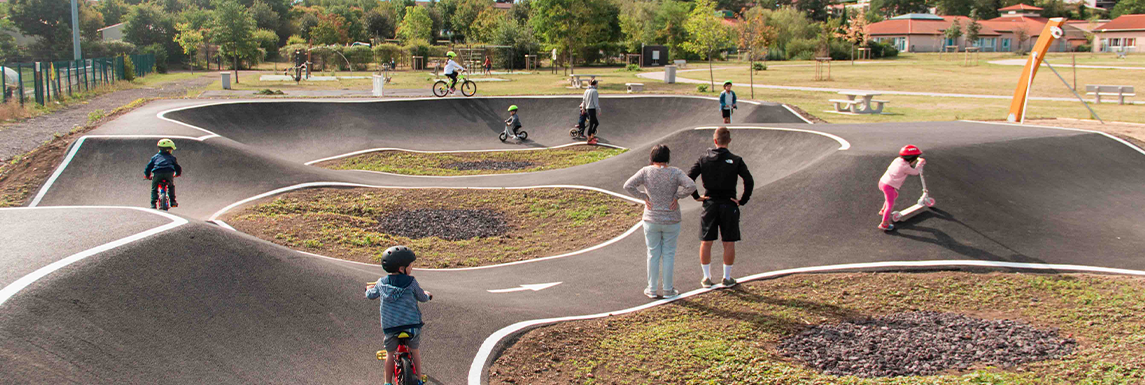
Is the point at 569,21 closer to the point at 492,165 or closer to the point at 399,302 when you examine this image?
the point at 492,165

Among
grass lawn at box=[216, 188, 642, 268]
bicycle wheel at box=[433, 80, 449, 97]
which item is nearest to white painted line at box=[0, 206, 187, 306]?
grass lawn at box=[216, 188, 642, 268]

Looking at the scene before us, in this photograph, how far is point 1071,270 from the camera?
8500 mm

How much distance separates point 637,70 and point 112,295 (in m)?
52.1

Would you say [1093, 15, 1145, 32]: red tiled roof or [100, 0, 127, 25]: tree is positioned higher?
[100, 0, 127, 25]: tree

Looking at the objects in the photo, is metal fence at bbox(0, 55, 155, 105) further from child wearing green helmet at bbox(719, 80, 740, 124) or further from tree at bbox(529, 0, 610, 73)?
child wearing green helmet at bbox(719, 80, 740, 124)

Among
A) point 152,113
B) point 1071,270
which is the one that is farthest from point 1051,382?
point 152,113

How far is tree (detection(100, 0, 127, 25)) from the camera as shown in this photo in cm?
9050

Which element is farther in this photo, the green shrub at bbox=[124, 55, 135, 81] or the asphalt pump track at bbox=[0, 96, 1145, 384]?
the green shrub at bbox=[124, 55, 135, 81]

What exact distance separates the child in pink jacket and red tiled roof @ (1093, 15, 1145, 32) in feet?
311

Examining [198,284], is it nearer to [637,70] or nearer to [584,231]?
[584,231]

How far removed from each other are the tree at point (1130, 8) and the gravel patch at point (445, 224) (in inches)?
4921

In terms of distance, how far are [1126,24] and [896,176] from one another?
319 feet

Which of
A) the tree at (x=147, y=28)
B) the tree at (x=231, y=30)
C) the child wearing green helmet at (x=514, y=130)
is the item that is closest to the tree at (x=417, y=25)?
the tree at (x=231, y=30)

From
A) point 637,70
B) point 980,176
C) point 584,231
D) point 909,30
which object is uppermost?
point 909,30
